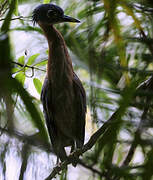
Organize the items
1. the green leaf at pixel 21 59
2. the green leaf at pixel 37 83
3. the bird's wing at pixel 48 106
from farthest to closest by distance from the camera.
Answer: the bird's wing at pixel 48 106 < the green leaf at pixel 37 83 < the green leaf at pixel 21 59

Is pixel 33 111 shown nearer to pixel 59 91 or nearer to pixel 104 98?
pixel 104 98

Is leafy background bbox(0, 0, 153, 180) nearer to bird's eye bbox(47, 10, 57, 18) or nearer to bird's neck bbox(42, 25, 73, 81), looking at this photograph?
bird's neck bbox(42, 25, 73, 81)

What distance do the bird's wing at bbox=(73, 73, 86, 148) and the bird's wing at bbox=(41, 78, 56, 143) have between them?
20 centimetres

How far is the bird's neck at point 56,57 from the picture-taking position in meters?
2.05

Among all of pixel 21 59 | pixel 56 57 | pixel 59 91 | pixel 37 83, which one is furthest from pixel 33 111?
pixel 59 91

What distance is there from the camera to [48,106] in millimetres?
2465

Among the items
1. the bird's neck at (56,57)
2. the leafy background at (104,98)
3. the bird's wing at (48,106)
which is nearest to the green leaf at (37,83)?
the bird's neck at (56,57)

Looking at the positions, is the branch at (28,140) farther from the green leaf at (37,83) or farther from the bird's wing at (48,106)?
the bird's wing at (48,106)

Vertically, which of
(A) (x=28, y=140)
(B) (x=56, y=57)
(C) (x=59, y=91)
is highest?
(A) (x=28, y=140)

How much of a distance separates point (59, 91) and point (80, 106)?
222mm

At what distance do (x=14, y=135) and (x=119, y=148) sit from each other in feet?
1.28

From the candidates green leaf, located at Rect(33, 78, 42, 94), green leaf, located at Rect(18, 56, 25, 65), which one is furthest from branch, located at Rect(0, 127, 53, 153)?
green leaf, located at Rect(33, 78, 42, 94)

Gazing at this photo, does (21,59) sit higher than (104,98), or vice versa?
(104,98)

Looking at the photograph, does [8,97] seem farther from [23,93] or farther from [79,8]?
[79,8]
